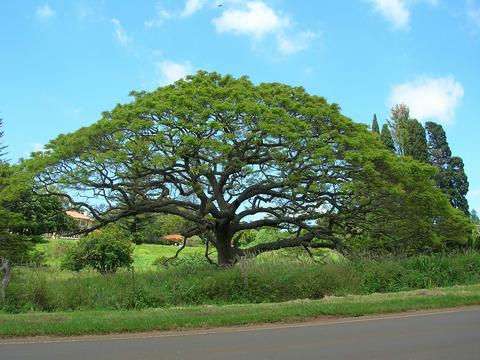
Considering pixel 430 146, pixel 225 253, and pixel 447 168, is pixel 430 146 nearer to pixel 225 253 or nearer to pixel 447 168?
pixel 447 168

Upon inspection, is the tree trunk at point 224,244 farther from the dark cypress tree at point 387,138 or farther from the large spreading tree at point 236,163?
the dark cypress tree at point 387,138

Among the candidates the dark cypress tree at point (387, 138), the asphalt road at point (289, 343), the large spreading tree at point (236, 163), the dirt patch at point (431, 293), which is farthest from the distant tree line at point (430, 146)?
the asphalt road at point (289, 343)

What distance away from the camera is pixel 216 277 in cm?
1850

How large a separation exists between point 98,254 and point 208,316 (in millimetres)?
19492

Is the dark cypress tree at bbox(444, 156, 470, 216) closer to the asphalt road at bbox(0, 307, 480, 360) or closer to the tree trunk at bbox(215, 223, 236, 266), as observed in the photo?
the tree trunk at bbox(215, 223, 236, 266)

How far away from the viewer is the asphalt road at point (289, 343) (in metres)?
7.99

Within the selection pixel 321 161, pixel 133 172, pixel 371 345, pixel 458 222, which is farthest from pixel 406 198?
pixel 371 345

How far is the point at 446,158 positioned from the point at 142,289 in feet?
134

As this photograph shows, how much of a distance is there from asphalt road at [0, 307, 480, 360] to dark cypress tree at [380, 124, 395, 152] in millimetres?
33048

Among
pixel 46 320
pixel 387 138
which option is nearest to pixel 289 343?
pixel 46 320

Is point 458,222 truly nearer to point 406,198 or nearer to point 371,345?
point 406,198

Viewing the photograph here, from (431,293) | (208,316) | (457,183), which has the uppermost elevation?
(457,183)

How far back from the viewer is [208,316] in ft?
41.2

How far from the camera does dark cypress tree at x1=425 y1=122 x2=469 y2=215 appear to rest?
4622cm
